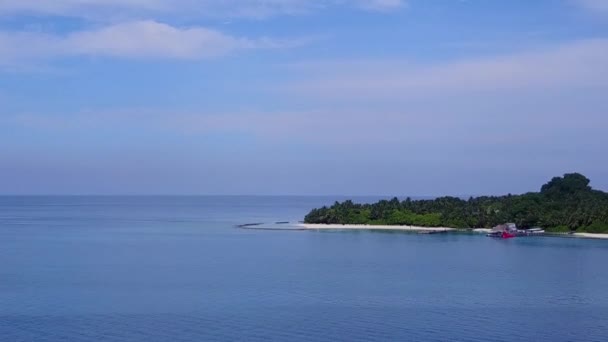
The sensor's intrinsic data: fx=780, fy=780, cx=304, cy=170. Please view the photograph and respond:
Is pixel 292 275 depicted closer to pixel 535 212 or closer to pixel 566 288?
pixel 566 288

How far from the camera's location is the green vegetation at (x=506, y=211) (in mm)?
113375

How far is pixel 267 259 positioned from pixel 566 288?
2985 cm

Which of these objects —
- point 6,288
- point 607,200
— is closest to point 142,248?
point 6,288

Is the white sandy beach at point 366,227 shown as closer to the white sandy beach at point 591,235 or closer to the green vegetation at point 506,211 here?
the green vegetation at point 506,211

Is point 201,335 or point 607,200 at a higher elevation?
point 607,200

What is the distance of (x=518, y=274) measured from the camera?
6625cm

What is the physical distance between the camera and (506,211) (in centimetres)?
12538

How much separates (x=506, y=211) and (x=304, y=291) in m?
77.8

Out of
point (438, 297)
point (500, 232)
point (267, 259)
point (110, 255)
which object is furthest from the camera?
point (500, 232)

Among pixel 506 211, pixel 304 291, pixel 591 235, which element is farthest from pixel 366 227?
pixel 304 291

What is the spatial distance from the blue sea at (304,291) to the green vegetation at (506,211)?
57.5 feet

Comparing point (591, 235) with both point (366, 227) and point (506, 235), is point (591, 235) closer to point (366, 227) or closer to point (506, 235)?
point (506, 235)

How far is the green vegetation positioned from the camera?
113375 mm

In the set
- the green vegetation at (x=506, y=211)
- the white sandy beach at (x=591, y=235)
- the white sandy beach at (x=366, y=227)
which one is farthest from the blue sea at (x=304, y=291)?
the white sandy beach at (x=366, y=227)
